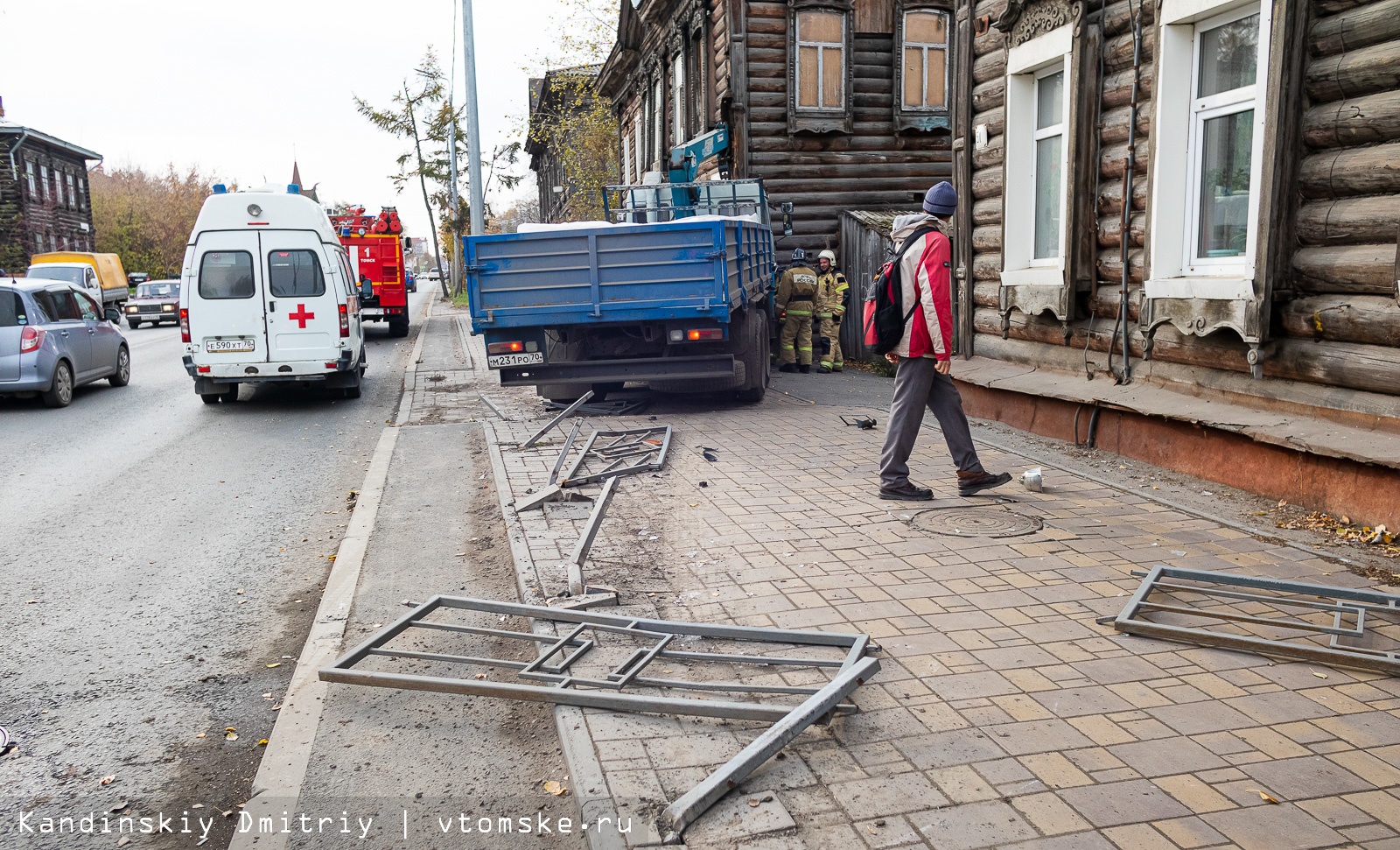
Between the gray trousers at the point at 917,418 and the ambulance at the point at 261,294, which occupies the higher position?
the ambulance at the point at 261,294

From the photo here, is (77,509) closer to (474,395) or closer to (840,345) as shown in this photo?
(474,395)

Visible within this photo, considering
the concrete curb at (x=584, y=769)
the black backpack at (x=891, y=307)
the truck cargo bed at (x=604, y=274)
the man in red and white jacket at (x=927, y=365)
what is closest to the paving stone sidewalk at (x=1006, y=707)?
the concrete curb at (x=584, y=769)

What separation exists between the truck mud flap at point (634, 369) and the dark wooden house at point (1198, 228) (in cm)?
273

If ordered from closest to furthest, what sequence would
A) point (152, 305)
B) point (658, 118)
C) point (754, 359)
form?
point (754, 359) < point (658, 118) < point (152, 305)

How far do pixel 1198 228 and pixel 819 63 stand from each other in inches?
483

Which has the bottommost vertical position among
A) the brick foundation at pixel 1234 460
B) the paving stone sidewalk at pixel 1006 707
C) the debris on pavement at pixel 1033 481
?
the paving stone sidewalk at pixel 1006 707

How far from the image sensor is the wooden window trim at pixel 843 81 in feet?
60.6

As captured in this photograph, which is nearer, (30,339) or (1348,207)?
(1348,207)

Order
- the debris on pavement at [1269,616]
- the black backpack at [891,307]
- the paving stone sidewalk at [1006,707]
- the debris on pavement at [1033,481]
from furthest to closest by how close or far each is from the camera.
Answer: the debris on pavement at [1033,481] → the black backpack at [891,307] → the debris on pavement at [1269,616] → the paving stone sidewalk at [1006,707]

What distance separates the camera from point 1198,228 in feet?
25.2

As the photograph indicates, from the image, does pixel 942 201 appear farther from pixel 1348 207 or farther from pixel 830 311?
pixel 830 311

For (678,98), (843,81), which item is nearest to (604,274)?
(843,81)

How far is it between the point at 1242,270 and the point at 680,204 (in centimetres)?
916

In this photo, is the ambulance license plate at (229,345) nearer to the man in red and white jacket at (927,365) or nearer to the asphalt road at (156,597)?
the asphalt road at (156,597)
